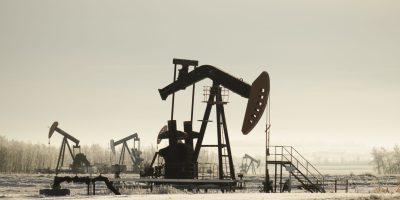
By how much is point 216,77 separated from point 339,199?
38.1 ft

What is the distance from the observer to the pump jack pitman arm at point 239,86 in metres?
28.5

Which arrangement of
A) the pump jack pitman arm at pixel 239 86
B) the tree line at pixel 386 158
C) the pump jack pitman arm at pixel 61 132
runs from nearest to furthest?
the pump jack pitman arm at pixel 239 86 < the pump jack pitman arm at pixel 61 132 < the tree line at pixel 386 158

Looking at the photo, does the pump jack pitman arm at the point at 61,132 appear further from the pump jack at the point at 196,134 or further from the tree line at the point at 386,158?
the tree line at the point at 386,158

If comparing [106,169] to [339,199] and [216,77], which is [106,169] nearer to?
[216,77]

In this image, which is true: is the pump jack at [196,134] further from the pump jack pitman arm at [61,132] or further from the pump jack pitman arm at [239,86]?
the pump jack pitman arm at [61,132]

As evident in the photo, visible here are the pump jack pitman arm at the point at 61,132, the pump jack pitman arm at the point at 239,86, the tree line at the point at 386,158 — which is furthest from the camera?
the tree line at the point at 386,158

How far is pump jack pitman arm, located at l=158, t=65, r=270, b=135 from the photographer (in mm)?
28484

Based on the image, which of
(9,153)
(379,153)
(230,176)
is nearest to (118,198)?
(230,176)

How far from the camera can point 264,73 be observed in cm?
2861

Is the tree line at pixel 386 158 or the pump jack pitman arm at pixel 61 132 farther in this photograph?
the tree line at pixel 386 158

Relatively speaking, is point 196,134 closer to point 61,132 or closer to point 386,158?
point 61,132

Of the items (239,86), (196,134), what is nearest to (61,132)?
(196,134)

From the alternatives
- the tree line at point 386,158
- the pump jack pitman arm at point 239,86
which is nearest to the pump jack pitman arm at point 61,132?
the pump jack pitman arm at point 239,86

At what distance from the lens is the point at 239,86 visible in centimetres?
3077
